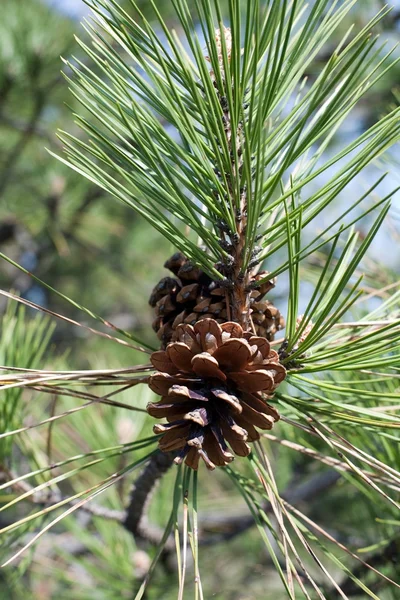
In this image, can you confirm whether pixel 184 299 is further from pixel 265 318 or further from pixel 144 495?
pixel 144 495

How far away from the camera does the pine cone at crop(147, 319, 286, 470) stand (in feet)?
1.35

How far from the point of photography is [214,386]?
1.41ft

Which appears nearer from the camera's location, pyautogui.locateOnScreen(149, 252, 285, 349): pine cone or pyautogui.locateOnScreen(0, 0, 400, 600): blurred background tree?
pyautogui.locateOnScreen(149, 252, 285, 349): pine cone

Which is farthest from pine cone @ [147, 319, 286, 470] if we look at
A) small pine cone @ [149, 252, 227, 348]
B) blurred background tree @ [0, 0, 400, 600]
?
blurred background tree @ [0, 0, 400, 600]

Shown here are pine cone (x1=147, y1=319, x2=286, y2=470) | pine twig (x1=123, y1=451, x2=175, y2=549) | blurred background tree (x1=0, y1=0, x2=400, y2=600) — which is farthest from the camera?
blurred background tree (x1=0, y1=0, x2=400, y2=600)

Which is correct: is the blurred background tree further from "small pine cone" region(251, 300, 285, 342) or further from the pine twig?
"small pine cone" region(251, 300, 285, 342)

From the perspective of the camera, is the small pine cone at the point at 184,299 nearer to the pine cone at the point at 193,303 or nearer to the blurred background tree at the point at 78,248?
the pine cone at the point at 193,303

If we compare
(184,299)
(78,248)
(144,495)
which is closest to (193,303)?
(184,299)

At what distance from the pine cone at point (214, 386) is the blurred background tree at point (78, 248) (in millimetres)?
360

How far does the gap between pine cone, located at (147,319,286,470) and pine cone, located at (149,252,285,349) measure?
0.14 ft

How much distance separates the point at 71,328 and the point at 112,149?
7.78 ft

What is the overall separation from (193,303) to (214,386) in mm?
83

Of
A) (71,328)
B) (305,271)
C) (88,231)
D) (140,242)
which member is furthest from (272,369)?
(71,328)

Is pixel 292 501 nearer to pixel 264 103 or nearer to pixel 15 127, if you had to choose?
pixel 264 103
